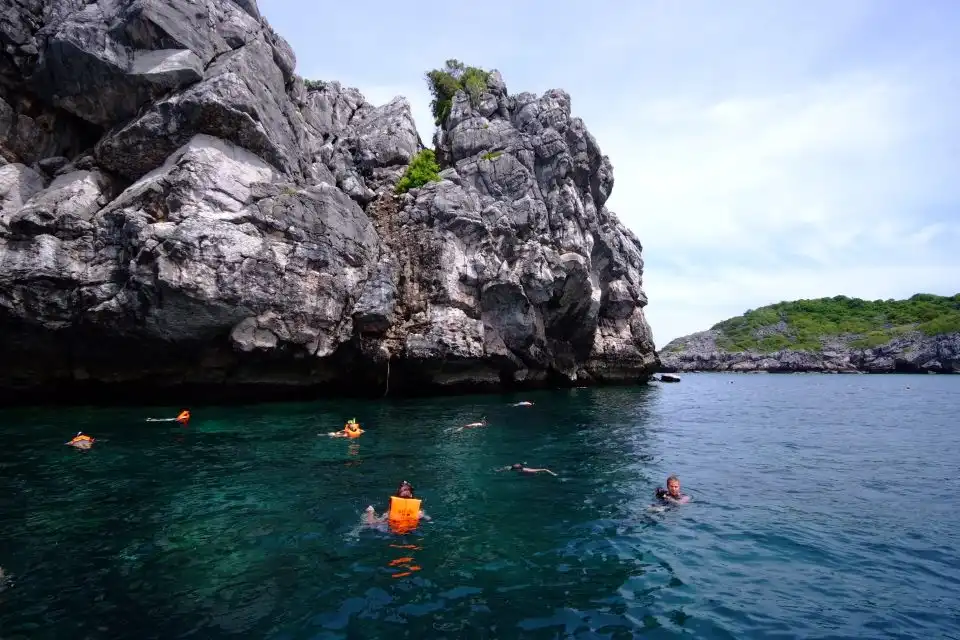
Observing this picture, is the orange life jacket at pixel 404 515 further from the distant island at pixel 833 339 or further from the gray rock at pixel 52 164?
the distant island at pixel 833 339

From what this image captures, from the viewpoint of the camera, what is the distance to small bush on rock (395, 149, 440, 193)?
38.7m

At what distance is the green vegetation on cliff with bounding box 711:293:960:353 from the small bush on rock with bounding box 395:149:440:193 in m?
104

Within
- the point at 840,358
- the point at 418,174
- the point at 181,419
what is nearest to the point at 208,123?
the point at 418,174

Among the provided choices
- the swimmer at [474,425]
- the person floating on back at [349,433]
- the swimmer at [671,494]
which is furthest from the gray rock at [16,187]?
the swimmer at [671,494]

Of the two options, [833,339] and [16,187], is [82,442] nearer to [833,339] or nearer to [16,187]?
[16,187]

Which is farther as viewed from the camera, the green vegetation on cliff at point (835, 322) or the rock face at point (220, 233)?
the green vegetation on cliff at point (835, 322)

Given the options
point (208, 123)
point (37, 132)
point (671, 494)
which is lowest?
point (671, 494)

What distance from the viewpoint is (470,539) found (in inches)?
422

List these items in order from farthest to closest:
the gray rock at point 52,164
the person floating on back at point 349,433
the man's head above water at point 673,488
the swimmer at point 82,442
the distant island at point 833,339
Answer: the distant island at point 833,339 → the gray rock at point 52,164 → the person floating on back at point 349,433 → the swimmer at point 82,442 → the man's head above water at point 673,488

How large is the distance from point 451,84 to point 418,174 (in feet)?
43.6

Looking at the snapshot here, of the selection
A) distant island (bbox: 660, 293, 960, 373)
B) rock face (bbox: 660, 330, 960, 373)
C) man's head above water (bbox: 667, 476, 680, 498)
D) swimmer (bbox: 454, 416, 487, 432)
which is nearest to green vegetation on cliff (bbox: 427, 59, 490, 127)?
swimmer (bbox: 454, 416, 487, 432)

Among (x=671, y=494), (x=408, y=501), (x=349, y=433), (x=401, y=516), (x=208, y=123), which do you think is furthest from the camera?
(x=208, y=123)

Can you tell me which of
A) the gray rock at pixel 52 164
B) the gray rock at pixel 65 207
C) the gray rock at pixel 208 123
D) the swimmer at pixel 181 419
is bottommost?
the swimmer at pixel 181 419

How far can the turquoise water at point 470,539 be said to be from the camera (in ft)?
24.9
